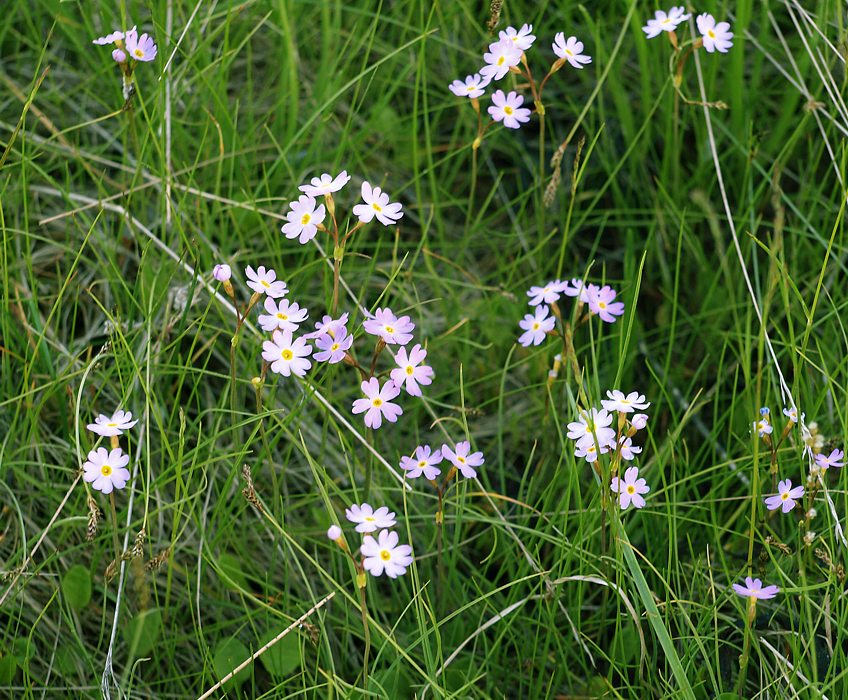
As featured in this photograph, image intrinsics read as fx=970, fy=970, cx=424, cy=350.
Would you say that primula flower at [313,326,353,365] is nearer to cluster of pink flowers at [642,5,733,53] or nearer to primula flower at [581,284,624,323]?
primula flower at [581,284,624,323]

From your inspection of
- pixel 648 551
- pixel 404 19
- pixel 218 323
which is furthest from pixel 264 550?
pixel 404 19

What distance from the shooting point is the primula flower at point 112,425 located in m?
1.48

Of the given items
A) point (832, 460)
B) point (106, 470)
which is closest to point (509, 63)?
point (832, 460)

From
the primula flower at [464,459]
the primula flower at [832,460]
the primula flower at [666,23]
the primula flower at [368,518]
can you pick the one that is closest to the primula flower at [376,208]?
the primula flower at [464,459]

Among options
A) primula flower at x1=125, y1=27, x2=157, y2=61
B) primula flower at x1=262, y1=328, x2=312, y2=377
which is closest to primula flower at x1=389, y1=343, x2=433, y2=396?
primula flower at x1=262, y1=328, x2=312, y2=377

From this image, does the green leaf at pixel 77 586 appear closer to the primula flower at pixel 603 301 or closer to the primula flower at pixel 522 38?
the primula flower at pixel 603 301

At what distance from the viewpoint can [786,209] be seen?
7.77 feet

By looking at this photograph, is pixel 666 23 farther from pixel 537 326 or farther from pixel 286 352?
pixel 286 352

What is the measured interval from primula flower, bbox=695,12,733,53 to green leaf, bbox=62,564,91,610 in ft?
5.00

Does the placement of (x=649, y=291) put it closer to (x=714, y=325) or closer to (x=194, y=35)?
(x=714, y=325)

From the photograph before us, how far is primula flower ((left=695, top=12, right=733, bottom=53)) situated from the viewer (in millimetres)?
1899

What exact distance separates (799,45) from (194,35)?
4.88 ft

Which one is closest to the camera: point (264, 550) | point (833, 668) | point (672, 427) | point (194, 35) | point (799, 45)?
point (833, 668)

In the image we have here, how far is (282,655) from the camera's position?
65.0 inches
